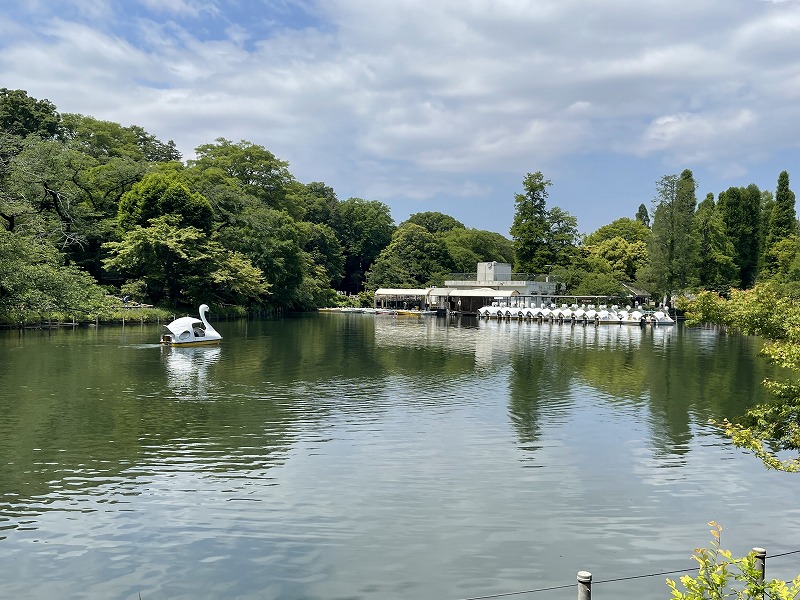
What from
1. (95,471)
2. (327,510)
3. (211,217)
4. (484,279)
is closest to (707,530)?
(327,510)

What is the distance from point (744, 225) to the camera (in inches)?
2413

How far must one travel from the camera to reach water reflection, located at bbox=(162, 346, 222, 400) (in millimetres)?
16594

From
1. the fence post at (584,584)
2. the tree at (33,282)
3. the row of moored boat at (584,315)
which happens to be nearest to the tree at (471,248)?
the row of moored boat at (584,315)

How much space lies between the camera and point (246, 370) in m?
20.8

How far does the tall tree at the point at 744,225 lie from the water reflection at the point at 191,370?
52.2 m

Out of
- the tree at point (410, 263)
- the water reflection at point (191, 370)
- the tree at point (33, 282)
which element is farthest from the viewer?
the tree at point (410, 263)

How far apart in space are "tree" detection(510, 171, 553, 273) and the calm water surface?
49.0 m

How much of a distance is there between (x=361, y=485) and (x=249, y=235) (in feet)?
148

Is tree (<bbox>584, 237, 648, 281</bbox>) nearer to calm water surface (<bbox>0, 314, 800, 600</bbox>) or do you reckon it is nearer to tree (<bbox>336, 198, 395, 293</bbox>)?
tree (<bbox>336, 198, 395, 293</bbox>)

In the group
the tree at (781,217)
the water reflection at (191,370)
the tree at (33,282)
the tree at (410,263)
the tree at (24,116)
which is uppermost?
the tree at (24,116)

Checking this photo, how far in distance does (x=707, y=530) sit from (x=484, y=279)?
58.5 meters

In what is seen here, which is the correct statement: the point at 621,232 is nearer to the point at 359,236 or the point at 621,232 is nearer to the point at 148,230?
the point at 359,236

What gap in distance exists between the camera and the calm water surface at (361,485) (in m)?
6.67

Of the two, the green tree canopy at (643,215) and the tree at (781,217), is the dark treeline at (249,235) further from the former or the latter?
the green tree canopy at (643,215)
